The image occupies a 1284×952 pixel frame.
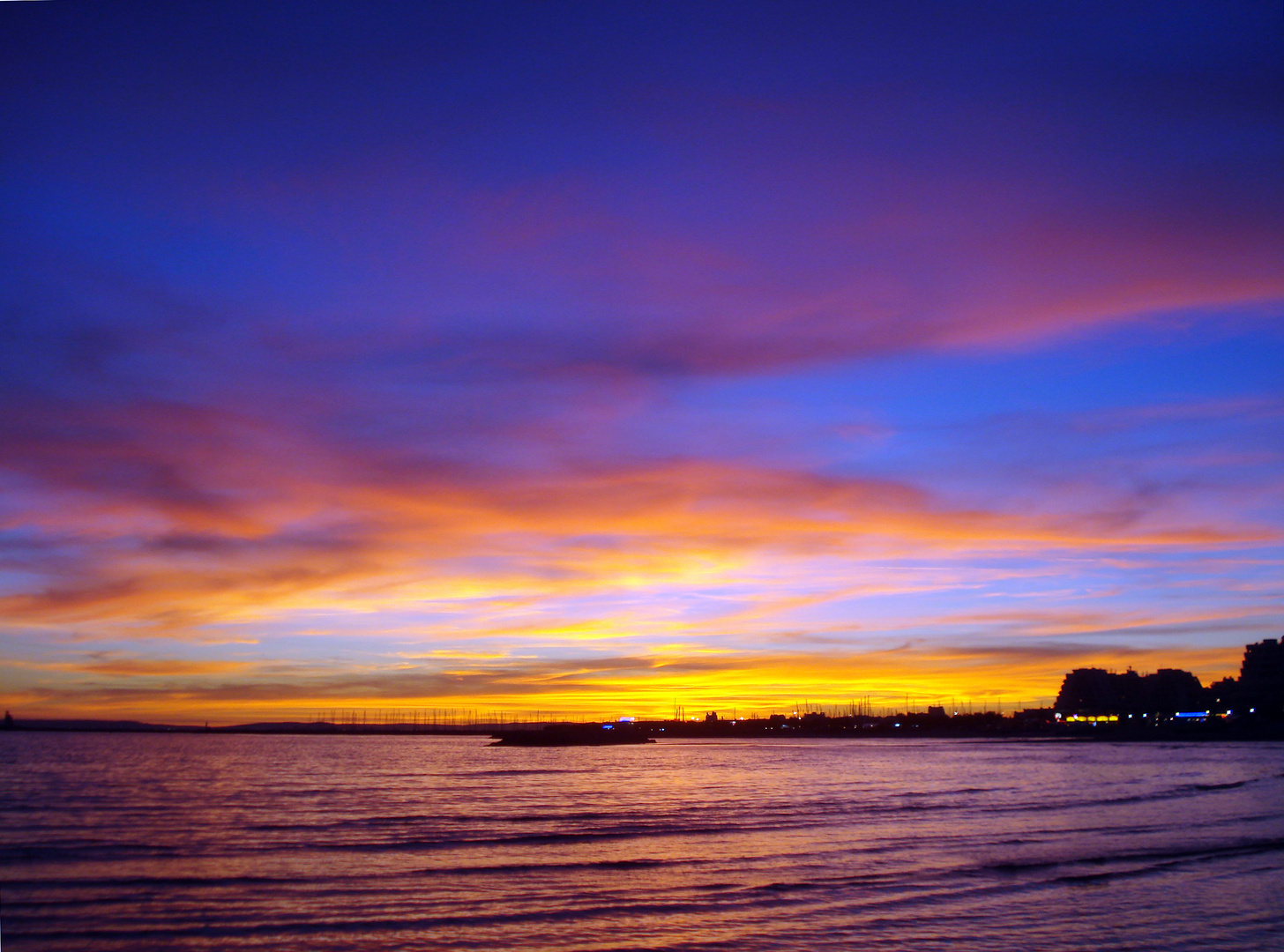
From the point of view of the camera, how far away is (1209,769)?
84875 mm

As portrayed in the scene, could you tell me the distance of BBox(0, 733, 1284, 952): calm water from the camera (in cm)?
2150

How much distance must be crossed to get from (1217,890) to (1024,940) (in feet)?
31.5

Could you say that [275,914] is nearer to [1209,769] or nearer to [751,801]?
[751,801]

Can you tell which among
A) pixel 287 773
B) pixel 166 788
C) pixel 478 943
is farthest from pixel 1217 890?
pixel 287 773

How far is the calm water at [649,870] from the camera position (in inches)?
846

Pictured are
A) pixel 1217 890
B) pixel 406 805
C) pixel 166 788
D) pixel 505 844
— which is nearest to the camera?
pixel 1217 890

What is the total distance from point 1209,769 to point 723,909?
270 ft

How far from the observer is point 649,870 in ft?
99.5

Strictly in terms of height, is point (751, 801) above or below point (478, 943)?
below

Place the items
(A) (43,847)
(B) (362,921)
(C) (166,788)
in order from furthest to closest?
(C) (166,788) → (A) (43,847) → (B) (362,921)

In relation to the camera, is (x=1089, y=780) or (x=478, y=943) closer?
(x=478, y=943)

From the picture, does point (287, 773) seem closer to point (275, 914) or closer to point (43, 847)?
point (43, 847)

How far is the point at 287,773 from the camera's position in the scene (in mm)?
88562

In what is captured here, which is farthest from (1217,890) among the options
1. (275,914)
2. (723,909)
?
(275,914)
